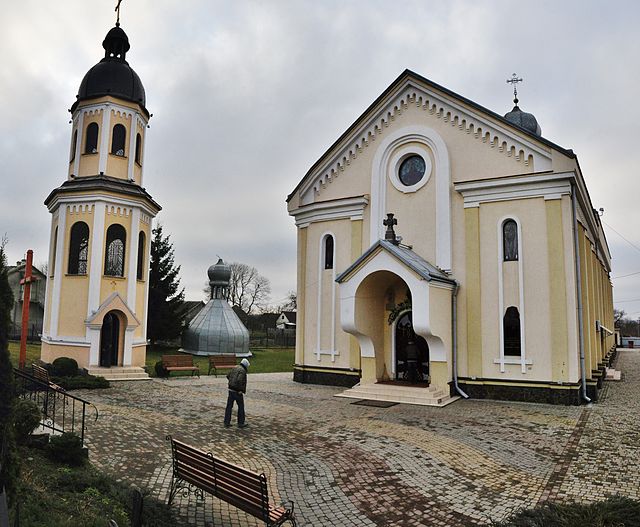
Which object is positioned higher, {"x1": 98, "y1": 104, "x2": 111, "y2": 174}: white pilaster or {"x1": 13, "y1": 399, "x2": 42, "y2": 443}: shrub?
{"x1": 98, "y1": 104, "x2": 111, "y2": 174}: white pilaster

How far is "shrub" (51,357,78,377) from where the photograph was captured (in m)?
17.2

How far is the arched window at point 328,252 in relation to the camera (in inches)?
735

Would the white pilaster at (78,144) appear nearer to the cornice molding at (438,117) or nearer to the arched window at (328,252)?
the cornice molding at (438,117)

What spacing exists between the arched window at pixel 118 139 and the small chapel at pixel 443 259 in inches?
309

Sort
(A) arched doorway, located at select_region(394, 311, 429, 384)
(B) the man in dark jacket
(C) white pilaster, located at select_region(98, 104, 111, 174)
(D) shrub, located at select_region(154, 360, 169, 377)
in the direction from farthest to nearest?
(C) white pilaster, located at select_region(98, 104, 111, 174)
(D) shrub, located at select_region(154, 360, 169, 377)
(A) arched doorway, located at select_region(394, 311, 429, 384)
(B) the man in dark jacket

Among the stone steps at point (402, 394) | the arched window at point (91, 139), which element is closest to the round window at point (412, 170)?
the stone steps at point (402, 394)

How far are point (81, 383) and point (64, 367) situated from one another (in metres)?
2.14

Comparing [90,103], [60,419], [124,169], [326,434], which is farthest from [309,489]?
[90,103]

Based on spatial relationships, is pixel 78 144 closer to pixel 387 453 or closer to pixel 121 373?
pixel 121 373

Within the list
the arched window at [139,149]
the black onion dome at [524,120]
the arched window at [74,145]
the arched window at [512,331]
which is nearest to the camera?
the arched window at [512,331]

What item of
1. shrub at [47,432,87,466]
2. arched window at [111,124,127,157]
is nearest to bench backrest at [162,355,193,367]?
arched window at [111,124,127,157]

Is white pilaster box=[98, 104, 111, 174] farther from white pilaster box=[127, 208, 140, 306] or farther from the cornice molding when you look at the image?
the cornice molding

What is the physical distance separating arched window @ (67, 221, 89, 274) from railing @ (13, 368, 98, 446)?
707cm

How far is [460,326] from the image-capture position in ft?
51.5
